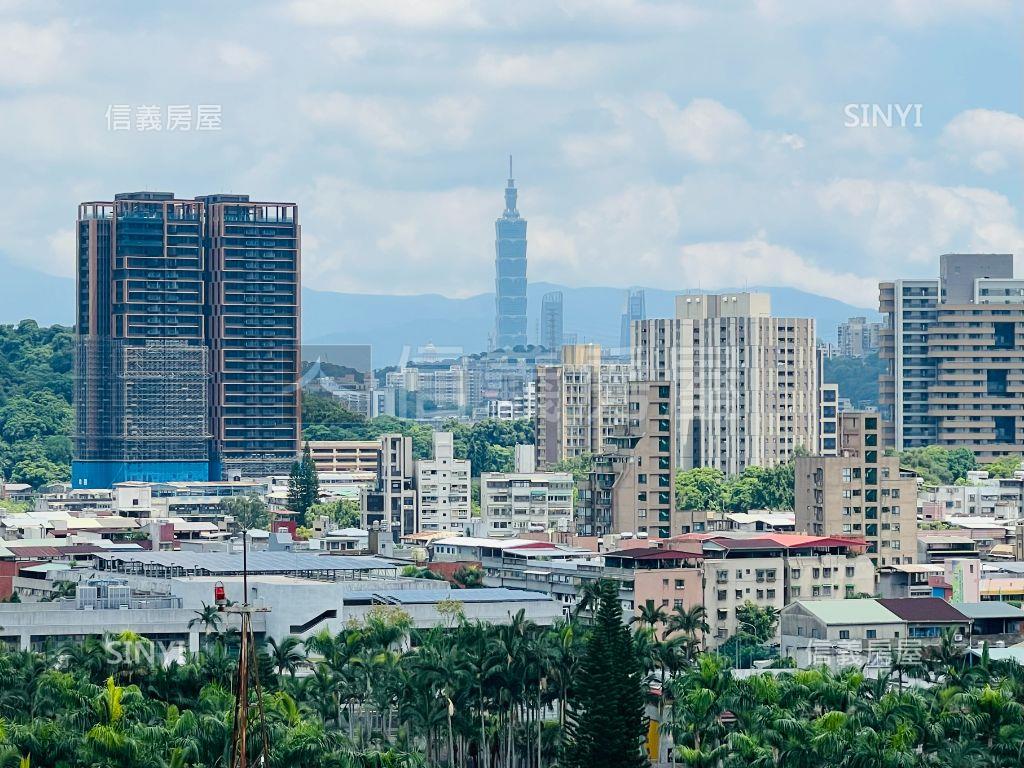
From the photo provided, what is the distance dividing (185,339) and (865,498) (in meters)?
60.0

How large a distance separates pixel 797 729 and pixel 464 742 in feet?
22.7

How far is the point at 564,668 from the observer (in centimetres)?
4162

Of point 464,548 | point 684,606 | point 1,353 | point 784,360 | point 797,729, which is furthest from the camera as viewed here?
point 1,353

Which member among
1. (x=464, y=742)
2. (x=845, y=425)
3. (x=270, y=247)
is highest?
(x=270, y=247)

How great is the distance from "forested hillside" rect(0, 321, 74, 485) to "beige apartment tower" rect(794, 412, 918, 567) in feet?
208

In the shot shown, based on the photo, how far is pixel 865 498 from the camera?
230ft

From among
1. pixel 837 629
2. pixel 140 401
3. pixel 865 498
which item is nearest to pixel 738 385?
pixel 140 401

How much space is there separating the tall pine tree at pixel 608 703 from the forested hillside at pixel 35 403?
9032 centimetres

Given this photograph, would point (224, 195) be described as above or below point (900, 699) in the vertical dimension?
above

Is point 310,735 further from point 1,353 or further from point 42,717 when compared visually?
point 1,353

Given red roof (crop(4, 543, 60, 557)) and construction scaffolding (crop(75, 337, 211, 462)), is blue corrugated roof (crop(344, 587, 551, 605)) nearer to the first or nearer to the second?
red roof (crop(4, 543, 60, 557))

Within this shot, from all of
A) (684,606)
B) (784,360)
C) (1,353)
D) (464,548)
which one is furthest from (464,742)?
(1,353)

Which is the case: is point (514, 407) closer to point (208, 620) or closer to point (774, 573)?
point (774, 573)

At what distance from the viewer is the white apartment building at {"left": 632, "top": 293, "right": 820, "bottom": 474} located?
119m
